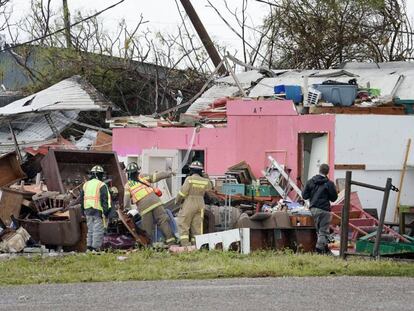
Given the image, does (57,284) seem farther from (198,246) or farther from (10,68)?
(10,68)

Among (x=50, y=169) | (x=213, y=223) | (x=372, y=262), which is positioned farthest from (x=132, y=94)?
(x=372, y=262)

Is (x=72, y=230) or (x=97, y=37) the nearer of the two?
(x=72, y=230)

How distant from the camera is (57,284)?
12.5 metres

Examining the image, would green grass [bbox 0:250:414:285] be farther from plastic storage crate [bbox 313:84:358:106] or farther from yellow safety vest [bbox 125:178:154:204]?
plastic storage crate [bbox 313:84:358:106]

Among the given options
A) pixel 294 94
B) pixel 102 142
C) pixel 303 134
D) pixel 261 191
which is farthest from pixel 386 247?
pixel 102 142

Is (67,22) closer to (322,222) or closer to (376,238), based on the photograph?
(322,222)

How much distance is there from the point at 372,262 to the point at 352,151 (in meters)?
8.02

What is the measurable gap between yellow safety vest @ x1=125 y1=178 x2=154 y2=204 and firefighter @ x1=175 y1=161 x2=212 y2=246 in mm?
651

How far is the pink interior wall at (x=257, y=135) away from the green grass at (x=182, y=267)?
6714 millimetres

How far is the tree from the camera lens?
1323 inches

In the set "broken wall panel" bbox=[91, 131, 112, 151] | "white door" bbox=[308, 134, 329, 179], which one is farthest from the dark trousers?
"broken wall panel" bbox=[91, 131, 112, 151]

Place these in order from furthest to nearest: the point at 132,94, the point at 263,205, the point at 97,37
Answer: the point at 97,37
the point at 132,94
the point at 263,205

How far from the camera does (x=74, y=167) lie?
2247 cm

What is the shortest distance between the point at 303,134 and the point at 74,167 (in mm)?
5344
